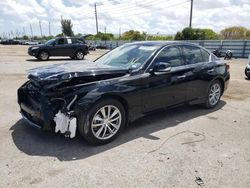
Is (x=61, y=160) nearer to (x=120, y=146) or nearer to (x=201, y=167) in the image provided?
(x=120, y=146)

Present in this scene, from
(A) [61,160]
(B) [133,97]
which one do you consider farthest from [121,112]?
(A) [61,160]

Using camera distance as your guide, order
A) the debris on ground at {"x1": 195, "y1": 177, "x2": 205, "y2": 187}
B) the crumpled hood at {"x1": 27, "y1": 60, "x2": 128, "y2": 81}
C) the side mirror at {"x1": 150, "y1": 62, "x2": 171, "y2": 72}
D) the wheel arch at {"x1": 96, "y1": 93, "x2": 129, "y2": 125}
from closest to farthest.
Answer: the debris on ground at {"x1": 195, "y1": 177, "x2": 205, "y2": 187}
the crumpled hood at {"x1": 27, "y1": 60, "x2": 128, "y2": 81}
the wheel arch at {"x1": 96, "y1": 93, "x2": 129, "y2": 125}
the side mirror at {"x1": 150, "y1": 62, "x2": 171, "y2": 72}

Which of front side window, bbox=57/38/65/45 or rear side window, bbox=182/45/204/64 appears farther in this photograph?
front side window, bbox=57/38/65/45

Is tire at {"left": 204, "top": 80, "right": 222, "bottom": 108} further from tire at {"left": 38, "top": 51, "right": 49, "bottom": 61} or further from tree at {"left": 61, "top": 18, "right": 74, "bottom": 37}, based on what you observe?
tree at {"left": 61, "top": 18, "right": 74, "bottom": 37}

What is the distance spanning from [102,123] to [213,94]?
3.16 metres

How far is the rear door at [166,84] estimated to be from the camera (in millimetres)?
4488

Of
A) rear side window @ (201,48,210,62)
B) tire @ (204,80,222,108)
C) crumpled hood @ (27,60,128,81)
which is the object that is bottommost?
tire @ (204,80,222,108)

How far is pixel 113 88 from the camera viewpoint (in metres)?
3.95

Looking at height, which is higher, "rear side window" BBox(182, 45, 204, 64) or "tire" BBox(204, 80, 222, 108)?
"rear side window" BBox(182, 45, 204, 64)

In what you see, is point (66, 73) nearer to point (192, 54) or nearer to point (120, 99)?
point (120, 99)

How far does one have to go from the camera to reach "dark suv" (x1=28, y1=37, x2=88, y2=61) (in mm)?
17408

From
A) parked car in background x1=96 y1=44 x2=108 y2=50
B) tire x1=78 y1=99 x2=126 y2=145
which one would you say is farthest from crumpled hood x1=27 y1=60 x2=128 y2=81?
parked car in background x1=96 y1=44 x2=108 y2=50

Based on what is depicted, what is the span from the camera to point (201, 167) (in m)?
3.35

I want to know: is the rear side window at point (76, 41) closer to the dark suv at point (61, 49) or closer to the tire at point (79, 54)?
the dark suv at point (61, 49)
